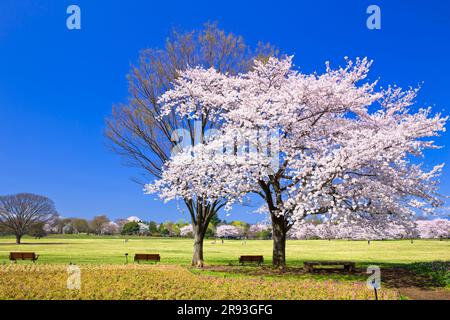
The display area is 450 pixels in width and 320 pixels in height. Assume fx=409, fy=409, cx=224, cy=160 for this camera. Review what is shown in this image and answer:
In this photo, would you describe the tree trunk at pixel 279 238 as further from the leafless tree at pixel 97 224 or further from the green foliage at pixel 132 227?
the leafless tree at pixel 97 224

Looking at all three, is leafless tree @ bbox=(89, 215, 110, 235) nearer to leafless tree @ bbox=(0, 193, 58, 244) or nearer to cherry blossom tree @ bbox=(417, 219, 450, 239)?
leafless tree @ bbox=(0, 193, 58, 244)

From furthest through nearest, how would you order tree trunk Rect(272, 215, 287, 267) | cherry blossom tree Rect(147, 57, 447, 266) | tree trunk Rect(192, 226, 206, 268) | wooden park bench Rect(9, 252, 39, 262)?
wooden park bench Rect(9, 252, 39, 262), tree trunk Rect(192, 226, 206, 268), tree trunk Rect(272, 215, 287, 267), cherry blossom tree Rect(147, 57, 447, 266)

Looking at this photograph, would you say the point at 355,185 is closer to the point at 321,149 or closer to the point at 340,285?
the point at 321,149

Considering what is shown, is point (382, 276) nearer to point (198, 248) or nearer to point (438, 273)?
point (438, 273)

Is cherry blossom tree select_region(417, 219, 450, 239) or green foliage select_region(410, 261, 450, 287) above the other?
green foliage select_region(410, 261, 450, 287)

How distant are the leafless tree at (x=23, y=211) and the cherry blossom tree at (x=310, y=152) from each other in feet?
217

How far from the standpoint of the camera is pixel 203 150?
2136 cm

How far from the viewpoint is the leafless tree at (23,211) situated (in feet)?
258

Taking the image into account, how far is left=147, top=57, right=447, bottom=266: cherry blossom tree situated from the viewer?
58.2 ft

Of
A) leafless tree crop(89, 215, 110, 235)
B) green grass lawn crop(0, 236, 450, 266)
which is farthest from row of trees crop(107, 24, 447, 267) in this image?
leafless tree crop(89, 215, 110, 235)

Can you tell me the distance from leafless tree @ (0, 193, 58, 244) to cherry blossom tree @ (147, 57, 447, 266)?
6615cm
